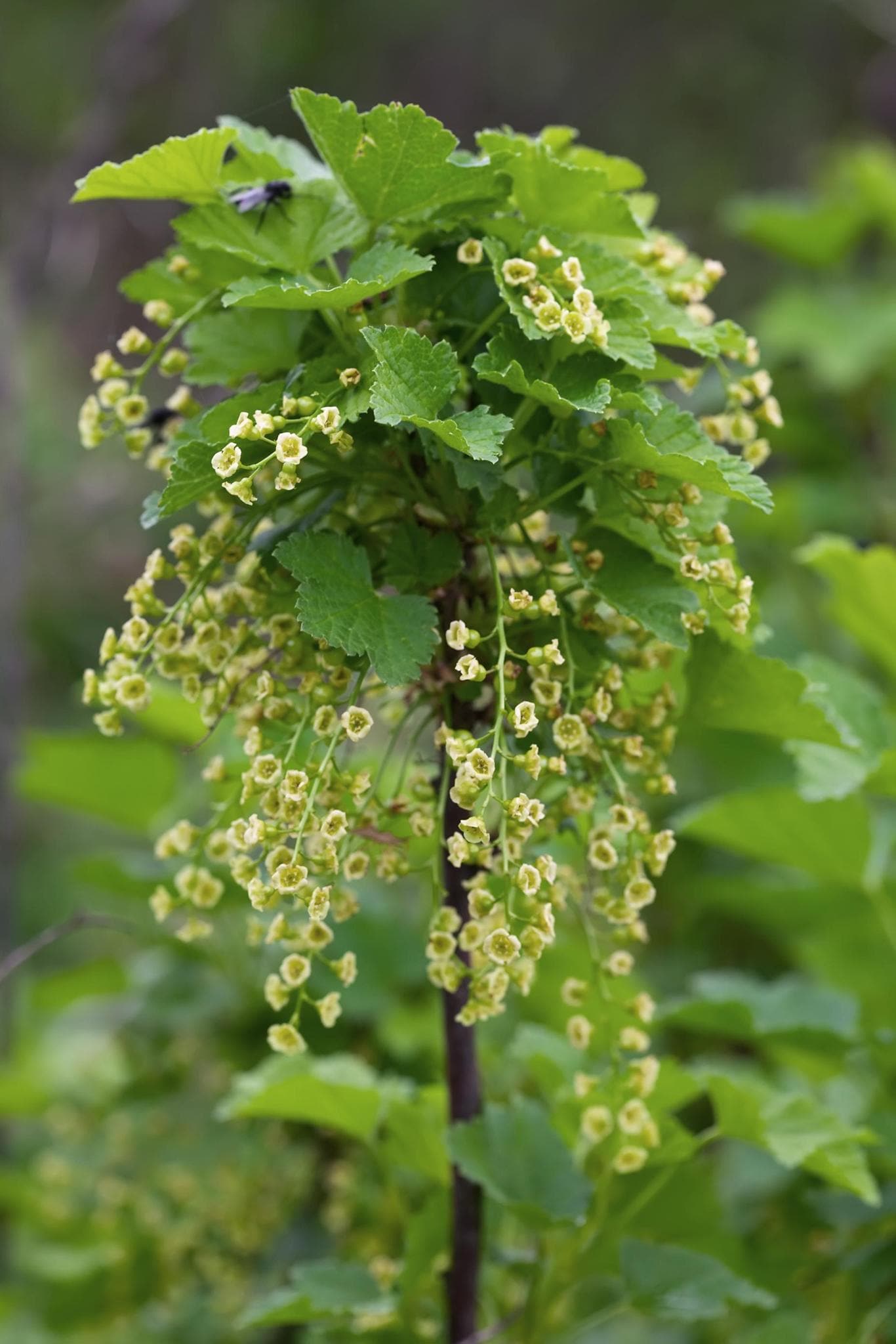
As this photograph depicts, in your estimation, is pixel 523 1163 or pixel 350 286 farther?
pixel 523 1163

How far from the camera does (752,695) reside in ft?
2.54

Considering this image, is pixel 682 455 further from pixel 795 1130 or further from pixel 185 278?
pixel 795 1130

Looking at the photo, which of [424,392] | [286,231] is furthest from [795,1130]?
[286,231]

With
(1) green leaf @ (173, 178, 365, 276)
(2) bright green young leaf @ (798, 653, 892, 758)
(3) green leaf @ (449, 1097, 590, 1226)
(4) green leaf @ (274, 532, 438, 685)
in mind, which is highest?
(1) green leaf @ (173, 178, 365, 276)

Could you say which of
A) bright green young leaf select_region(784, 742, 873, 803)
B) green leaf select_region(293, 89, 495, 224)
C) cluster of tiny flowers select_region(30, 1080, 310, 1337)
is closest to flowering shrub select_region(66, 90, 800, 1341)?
green leaf select_region(293, 89, 495, 224)

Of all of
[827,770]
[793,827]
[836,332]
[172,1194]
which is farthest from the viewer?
[836,332]

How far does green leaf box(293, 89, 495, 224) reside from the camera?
2.10ft

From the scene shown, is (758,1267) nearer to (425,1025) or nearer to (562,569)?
(425,1025)

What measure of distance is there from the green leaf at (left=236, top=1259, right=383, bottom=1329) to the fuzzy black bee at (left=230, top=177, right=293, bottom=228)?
0.67 m

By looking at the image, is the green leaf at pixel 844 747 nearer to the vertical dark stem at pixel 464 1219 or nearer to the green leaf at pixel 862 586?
the green leaf at pixel 862 586

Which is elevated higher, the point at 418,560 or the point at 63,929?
the point at 418,560

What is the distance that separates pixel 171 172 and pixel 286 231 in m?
0.07

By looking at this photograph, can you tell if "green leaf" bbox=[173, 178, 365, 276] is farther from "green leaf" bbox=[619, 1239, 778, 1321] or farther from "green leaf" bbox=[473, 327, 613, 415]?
"green leaf" bbox=[619, 1239, 778, 1321]

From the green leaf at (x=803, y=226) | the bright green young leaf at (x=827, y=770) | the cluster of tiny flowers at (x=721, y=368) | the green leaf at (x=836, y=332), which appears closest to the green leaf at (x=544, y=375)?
the cluster of tiny flowers at (x=721, y=368)
